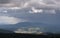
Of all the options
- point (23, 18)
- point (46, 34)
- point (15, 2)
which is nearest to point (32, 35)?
point (46, 34)

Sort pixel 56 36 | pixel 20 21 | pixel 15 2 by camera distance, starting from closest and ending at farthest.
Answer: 1. pixel 56 36
2. pixel 20 21
3. pixel 15 2

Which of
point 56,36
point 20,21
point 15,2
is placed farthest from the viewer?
point 15,2

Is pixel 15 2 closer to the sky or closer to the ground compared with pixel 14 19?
closer to the sky

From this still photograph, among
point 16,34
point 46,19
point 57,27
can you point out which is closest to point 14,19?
point 16,34

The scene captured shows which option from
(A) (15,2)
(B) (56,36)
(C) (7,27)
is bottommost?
(B) (56,36)

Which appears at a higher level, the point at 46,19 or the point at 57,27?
the point at 46,19

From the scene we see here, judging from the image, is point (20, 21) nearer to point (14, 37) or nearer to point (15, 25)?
point (15, 25)

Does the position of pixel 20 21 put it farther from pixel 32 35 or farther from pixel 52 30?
pixel 52 30

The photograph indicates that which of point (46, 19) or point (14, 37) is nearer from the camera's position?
point (14, 37)

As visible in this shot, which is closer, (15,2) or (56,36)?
(56,36)
